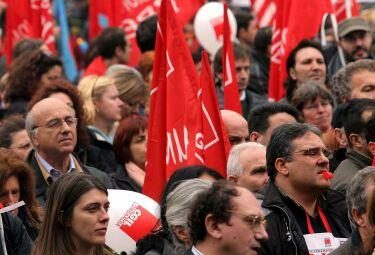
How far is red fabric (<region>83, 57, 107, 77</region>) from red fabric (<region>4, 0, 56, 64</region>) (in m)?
0.48

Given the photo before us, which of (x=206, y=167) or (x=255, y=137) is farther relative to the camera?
(x=255, y=137)

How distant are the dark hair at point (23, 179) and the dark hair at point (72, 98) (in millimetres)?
1888

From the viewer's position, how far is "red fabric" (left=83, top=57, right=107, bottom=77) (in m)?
14.9

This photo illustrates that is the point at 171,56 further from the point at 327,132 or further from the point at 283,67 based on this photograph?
the point at 283,67

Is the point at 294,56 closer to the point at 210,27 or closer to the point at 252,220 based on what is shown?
the point at 210,27

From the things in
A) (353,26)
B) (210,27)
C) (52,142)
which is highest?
(210,27)

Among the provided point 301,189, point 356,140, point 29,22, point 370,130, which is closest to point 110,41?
point 29,22

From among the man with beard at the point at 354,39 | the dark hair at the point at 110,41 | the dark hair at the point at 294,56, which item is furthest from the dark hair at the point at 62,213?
the dark hair at the point at 110,41

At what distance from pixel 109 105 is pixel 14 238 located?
3.89m

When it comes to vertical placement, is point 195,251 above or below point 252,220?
below

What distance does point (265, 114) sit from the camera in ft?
35.9

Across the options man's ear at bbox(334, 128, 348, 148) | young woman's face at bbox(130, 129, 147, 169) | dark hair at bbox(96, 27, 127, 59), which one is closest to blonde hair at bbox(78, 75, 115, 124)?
young woman's face at bbox(130, 129, 147, 169)

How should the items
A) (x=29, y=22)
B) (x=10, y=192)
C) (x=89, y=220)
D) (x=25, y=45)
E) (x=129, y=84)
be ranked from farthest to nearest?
(x=29, y=22), (x=25, y=45), (x=129, y=84), (x=10, y=192), (x=89, y=220)

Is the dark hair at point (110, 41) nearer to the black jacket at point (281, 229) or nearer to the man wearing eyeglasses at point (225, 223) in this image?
the black jacket at point (281, 229)
